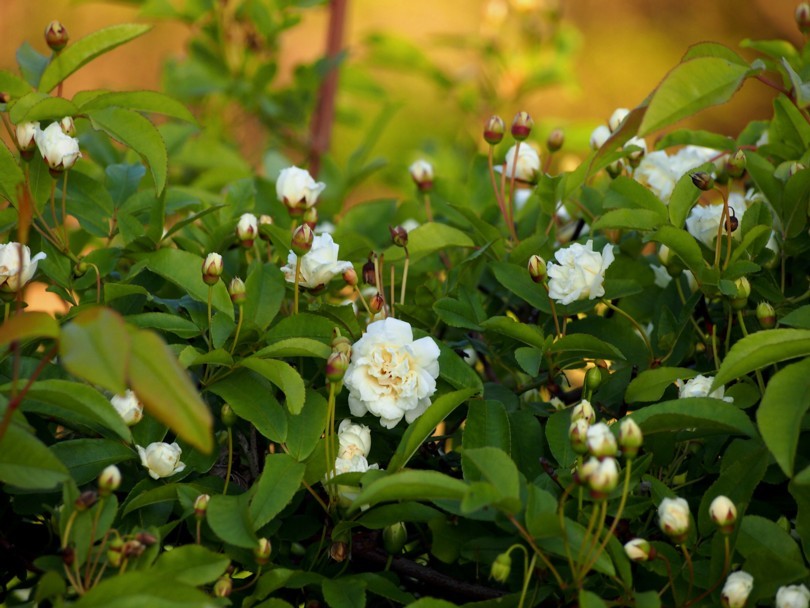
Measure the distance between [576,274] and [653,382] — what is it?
11 cm

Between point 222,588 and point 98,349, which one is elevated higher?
point 98,349

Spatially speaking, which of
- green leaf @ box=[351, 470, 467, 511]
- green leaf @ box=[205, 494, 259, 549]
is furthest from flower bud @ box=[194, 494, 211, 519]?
green leaf @ box=[351, 470, 467, 511]

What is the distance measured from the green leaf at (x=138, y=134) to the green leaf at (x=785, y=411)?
0.52 meters

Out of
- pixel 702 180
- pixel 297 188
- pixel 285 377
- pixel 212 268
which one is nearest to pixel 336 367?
pixel 285 377

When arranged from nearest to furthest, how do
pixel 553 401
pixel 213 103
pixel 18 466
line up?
1. pixel 18 466
2. pixel 553 401
3. pixel 213 103

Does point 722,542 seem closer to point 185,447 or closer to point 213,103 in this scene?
point 185,447

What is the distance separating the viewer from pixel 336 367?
2.38ft

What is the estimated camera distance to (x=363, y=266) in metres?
0.88

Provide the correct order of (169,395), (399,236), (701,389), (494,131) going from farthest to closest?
(494,131)
(399,236)
(701,389)
(169,395)

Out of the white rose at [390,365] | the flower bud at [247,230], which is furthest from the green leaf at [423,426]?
the flower bud at [247,230]

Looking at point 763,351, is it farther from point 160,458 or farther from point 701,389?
point 160,458

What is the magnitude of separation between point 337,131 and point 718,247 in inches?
96.8

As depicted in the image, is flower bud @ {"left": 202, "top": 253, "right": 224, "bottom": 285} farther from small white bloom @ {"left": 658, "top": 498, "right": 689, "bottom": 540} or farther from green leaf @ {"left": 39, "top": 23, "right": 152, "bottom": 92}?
small white bloom @ {"left": 658, "top": 498, "right": 689, "bottom": 540}

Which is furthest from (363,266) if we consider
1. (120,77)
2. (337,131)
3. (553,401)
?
(120,77)
